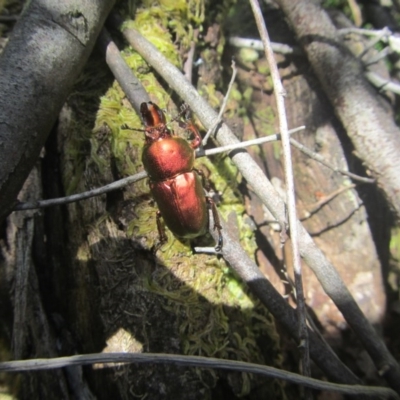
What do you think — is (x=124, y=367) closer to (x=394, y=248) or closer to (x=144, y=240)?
(x=144, y=240)

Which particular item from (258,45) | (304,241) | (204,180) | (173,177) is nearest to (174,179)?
(173,177)

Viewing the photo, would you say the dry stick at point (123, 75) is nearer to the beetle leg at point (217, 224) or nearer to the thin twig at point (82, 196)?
the thin twig at point (82, 196)

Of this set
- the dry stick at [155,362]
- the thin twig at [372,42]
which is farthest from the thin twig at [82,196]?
the thin twig at [372,42]

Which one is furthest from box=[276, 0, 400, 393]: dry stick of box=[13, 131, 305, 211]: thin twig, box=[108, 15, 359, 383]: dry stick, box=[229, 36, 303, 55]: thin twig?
box=[13, 131, 305, 211]: thin twig

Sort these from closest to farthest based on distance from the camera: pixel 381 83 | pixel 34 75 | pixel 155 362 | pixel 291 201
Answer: pixel 155 362 → pixel 34 75 → pixel 291 201 → pixel 381 83

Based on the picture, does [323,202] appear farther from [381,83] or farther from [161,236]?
[161,236]
